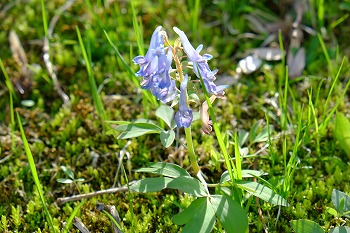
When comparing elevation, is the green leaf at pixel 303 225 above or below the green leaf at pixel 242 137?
below

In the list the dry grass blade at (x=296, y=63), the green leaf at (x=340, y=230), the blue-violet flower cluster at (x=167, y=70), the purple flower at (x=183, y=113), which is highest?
the blue-violet flower cluster at (x=167, y=70)

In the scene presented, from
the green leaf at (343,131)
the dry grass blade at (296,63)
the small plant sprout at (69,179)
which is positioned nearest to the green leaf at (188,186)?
the small plant sprout at (69,179)

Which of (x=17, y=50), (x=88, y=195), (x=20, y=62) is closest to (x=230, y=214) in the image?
(x=88, y=195)

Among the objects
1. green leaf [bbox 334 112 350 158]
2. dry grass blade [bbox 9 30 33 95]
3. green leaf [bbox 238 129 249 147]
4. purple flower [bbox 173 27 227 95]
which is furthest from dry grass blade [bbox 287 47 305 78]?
dry grass blade [bbox 9 30 33 95]

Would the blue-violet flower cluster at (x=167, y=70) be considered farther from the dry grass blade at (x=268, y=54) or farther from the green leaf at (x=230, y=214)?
the dry grass blade at (x=268, y=54)

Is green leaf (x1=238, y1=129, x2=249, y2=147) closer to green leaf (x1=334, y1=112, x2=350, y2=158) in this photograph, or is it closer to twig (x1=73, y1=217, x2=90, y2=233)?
green leaf (x1=334, y1=112, x2=350, y2=158)
